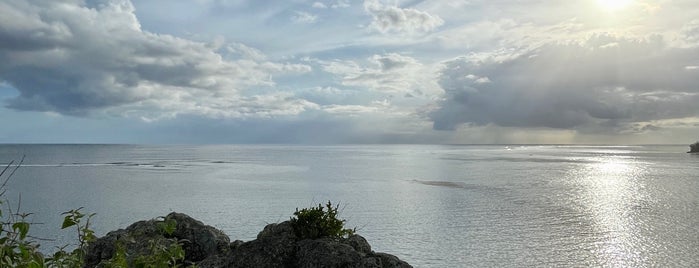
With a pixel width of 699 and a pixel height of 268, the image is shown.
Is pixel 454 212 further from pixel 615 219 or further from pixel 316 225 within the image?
pixel 316 225

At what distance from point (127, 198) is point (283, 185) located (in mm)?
21773

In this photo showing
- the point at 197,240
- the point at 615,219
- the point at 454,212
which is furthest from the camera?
the point at 454,212

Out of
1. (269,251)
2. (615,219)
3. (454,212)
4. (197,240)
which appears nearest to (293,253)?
(269,251)

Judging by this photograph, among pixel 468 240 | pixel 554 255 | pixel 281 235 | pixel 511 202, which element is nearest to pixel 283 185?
pixel 511 202

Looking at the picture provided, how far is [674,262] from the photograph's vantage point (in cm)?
2638

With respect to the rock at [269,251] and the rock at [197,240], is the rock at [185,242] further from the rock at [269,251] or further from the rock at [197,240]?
the rock at [269,251]

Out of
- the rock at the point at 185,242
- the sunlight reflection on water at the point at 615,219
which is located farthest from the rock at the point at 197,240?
the sunlight reflection on water at the point at 615,219

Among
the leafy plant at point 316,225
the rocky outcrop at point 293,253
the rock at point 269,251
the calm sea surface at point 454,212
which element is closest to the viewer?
the rocky outcrop at point 293,253

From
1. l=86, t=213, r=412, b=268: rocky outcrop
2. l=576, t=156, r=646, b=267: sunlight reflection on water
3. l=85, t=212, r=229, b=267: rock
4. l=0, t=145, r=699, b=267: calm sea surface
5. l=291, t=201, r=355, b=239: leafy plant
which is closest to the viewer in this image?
l=86, t=213, r=412, b=268: rocky outcrop

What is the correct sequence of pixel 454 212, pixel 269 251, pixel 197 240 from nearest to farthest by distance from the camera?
pixel 269 251 → pixel 197 240 → pixel 454 212

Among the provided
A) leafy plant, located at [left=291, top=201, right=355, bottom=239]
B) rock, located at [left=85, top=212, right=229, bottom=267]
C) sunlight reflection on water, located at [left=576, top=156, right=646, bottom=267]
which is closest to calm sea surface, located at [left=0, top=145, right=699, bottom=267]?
sunlight reflection on water, located at [left=576, top=156, right=646, bottom=267]

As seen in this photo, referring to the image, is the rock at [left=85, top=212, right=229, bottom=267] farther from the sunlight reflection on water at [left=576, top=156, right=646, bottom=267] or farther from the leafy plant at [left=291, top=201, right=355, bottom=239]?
the sunlight reflection on water at [left=576, top=156, right=646, bottom=267]

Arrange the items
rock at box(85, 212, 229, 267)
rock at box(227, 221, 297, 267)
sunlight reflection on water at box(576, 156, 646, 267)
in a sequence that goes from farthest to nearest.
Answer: sunlight reflection on water at box(576, 156, 646, 267) < rock at box(85, 212, 229, 267) < rock at box(227, 221, 297, 267)

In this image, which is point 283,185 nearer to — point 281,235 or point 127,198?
point 127,198
